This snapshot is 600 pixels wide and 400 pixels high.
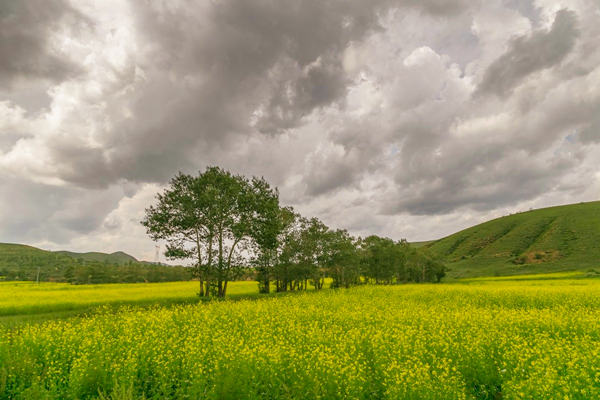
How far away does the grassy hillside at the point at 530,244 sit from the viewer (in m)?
90.7

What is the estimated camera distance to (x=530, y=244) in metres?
114

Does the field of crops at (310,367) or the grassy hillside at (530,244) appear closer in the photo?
the field of crops at (310,367)

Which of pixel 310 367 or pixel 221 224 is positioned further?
pixel 221 224

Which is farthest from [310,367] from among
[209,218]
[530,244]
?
[530,244]

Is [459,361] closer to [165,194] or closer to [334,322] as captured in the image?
[334,322]

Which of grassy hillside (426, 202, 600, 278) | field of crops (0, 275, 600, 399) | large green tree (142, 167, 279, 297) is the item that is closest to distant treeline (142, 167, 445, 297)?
large green tree (142, 167, 279, 297)

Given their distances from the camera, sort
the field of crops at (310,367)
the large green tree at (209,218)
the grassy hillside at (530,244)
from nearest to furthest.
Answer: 1. the field of crops at (310,367)
2. the large green tree at (209,218)
3. the grassy hillside at (530,244)

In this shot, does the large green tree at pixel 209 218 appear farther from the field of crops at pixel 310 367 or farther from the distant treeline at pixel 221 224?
the field of crops at pixel 310 367

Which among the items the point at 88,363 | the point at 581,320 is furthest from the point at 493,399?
the point at 88,363

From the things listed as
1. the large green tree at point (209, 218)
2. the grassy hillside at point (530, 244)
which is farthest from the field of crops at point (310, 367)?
the grassy hillside at point (530, 244)

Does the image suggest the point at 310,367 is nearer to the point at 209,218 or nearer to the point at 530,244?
the point at 209,218

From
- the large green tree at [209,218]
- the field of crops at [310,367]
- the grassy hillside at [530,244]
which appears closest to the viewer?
the field of crops at [310,367]

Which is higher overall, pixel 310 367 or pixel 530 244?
pixel 530 244

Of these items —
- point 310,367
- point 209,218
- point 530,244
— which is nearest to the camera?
point 310,367
